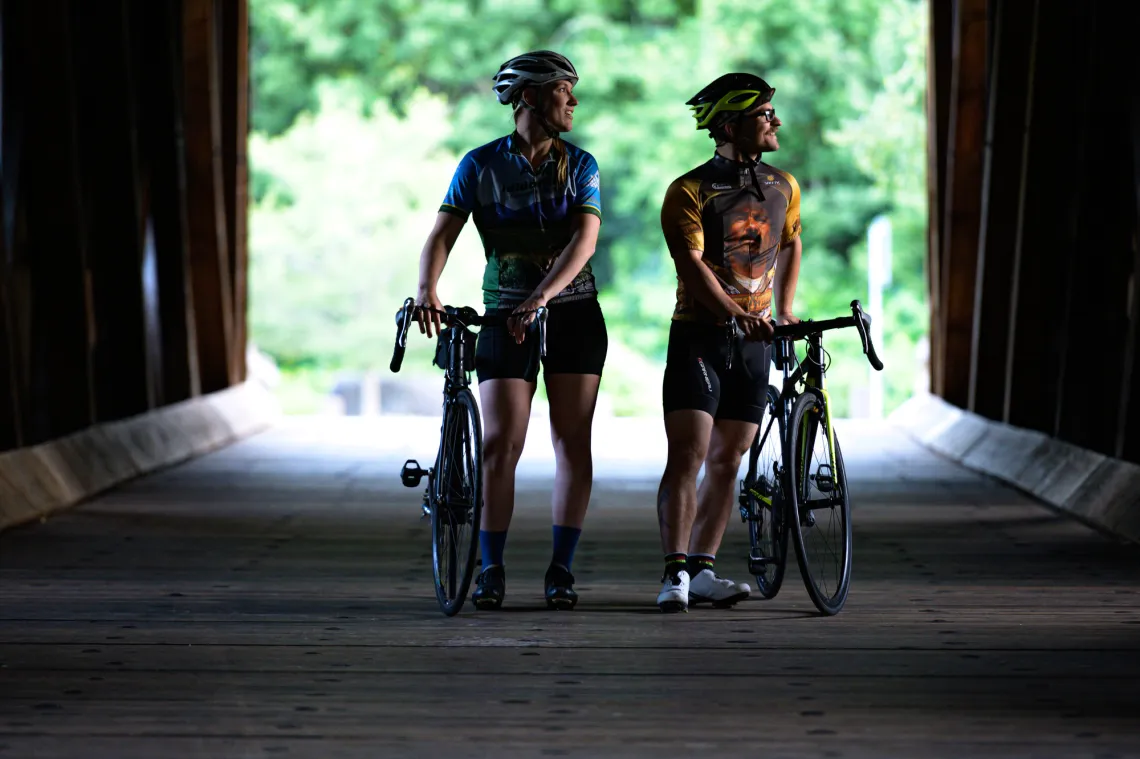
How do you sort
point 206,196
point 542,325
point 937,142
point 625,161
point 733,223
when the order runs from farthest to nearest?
point 625,161 → point 206,196 → point 937,142 → point 733,223 → point 542,325

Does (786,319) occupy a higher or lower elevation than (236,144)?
lower

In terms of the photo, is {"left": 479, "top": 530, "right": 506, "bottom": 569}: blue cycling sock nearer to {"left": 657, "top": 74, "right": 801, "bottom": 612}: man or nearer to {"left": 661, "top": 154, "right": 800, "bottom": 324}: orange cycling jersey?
{"left": 657, "top": 74, "right": 801, "bottom": 612}: man

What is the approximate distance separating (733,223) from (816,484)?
0.89m

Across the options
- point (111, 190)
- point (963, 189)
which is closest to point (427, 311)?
point (111, 190)

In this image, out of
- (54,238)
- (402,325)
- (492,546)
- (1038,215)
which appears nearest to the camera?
(402,325)

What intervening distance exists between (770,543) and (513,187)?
4.91 feet

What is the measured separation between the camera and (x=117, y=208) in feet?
41.6

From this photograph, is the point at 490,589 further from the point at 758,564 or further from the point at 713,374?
the point at 713,374

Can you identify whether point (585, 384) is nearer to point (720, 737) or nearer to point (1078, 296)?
point (720, 737)

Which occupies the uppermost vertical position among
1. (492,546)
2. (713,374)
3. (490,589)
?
(713,374)

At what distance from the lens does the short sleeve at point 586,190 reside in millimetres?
6418

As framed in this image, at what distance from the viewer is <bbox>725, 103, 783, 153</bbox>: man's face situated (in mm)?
6449

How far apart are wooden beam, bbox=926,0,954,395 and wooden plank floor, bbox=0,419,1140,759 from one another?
19.2ft

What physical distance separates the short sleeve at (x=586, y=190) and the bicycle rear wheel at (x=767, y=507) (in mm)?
899
